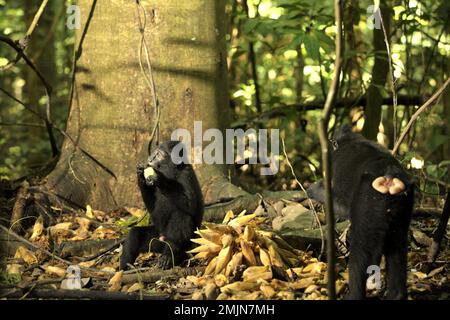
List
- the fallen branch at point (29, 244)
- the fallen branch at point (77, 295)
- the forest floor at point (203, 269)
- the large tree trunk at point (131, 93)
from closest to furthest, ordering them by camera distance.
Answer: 1. the fallen branch at point (77, 295)
2. the forest floor at point (203, 269)
3. the fallen branch at point (29, 244)
4. the large tree trunk at point (131, 93)

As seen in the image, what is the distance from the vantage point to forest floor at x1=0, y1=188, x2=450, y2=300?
4.06 metres

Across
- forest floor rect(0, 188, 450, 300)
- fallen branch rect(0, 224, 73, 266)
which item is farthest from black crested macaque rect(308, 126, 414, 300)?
fallen branch rect(0, 224, 73, 266)

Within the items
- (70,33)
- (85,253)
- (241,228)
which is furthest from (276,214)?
(70,33)

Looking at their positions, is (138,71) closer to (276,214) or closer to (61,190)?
(61,190)

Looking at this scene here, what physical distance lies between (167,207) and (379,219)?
1.64m

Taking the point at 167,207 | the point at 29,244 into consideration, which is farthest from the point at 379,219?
the point at 29,244

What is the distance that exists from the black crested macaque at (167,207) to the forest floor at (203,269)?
131 millimetres

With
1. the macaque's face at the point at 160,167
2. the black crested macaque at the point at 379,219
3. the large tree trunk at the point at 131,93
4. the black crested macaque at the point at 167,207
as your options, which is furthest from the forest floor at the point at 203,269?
the large tree trunk at the point at 131,93

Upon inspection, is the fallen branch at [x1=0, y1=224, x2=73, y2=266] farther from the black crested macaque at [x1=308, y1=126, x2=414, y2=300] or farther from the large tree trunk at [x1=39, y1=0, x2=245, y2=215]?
the black crested macaque at [x1=308, y1=126, x2=414, y2=300]

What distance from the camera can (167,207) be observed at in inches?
190

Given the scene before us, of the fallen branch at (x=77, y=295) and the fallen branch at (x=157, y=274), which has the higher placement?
the fallen branch at (x=157, y=274)

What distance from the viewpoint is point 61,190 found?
586cm

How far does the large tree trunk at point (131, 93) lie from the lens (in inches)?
231

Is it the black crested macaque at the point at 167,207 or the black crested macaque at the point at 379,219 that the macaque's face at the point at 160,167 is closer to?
the black crested macaque at the point at 167,207
